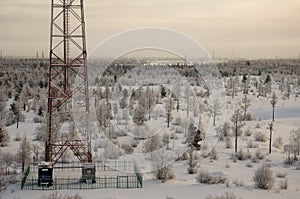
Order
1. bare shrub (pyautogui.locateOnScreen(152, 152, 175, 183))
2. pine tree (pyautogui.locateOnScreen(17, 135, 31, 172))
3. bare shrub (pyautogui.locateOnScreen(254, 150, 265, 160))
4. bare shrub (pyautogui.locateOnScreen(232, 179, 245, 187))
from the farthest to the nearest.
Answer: bare shrub (pyautogui.locateOnScreen(254, 150, 265, 160)) < pine tree (pyautogui.locateOnScreen(17, 135, 31, 172)) < bare shrub (pyautogui.locateOnScreen(152, 152, 175, 183)) < bare shrub (pyautogui.locateOnScreen(232, 179, 245, 187))

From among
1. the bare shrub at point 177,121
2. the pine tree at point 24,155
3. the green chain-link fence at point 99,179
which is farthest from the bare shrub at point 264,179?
the bare shrub at point 177,121

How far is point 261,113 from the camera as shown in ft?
132

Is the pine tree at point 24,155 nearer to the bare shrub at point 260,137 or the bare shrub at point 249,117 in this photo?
the bare shrub at point 260,137

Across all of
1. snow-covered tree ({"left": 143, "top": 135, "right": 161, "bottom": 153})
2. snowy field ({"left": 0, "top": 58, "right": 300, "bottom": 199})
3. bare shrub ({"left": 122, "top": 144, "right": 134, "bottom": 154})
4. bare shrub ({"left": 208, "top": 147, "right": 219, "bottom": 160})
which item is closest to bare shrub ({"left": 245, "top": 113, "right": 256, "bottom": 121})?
snowy field ({"left": 0, "top": 58, "right": 300, "bottom": 199})

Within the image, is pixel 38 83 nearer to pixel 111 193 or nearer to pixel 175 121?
pixel 175 121

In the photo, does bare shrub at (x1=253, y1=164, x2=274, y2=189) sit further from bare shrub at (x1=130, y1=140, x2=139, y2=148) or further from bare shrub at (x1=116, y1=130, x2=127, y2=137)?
bare shrub at (x1=116, y1=130, x2=127, y2=137)

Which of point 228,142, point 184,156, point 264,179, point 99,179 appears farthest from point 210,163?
point 99,179

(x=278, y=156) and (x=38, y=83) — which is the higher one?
(x=38, y=83)

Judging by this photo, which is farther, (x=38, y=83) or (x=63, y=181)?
(x=38, y=83)

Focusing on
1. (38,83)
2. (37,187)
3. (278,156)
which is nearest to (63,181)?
(37,187)

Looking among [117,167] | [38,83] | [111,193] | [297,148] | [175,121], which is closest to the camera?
[111,193]

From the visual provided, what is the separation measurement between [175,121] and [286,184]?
17.1 meters

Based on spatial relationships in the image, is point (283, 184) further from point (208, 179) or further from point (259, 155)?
point (259, 155)

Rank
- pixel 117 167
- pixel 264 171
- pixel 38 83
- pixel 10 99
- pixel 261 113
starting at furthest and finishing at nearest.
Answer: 1. pixel 38 83
2. pixel 10 99
3. pixel 261 113
4. pixel 117 167
5. pixel 264 171
